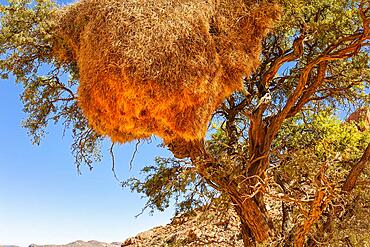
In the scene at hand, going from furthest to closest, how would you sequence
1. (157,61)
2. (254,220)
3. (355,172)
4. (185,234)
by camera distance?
(185,234)
(355,172)
(254,220)
(157,61)

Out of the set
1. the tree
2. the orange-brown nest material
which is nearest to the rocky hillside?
the tree

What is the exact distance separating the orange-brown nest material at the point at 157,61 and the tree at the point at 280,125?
1.45 metres

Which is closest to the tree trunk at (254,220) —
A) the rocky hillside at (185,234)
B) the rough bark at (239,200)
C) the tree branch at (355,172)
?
the rough bark at (239,200)

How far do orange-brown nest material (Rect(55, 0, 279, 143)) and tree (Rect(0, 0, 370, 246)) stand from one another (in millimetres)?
1454

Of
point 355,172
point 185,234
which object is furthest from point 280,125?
point 185,234

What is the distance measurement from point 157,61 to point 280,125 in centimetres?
455

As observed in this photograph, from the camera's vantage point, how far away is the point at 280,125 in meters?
8.99

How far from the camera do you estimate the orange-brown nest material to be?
16.6ft

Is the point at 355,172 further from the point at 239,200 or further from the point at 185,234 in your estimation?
the point at 185,234

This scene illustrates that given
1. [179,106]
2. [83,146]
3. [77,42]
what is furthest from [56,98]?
[179,106]

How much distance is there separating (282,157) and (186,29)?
4.39 meters

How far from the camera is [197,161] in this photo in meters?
8.33

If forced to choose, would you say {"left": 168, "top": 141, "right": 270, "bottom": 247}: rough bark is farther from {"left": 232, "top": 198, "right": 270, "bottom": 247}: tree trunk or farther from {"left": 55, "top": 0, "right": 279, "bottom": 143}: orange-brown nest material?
{"left": 55, "top": 0, "right": 279, "bottom": 143}: orange-brown nest material

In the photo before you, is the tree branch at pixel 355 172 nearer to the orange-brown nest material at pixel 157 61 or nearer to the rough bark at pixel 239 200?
the rough bark at pixel 239 200
